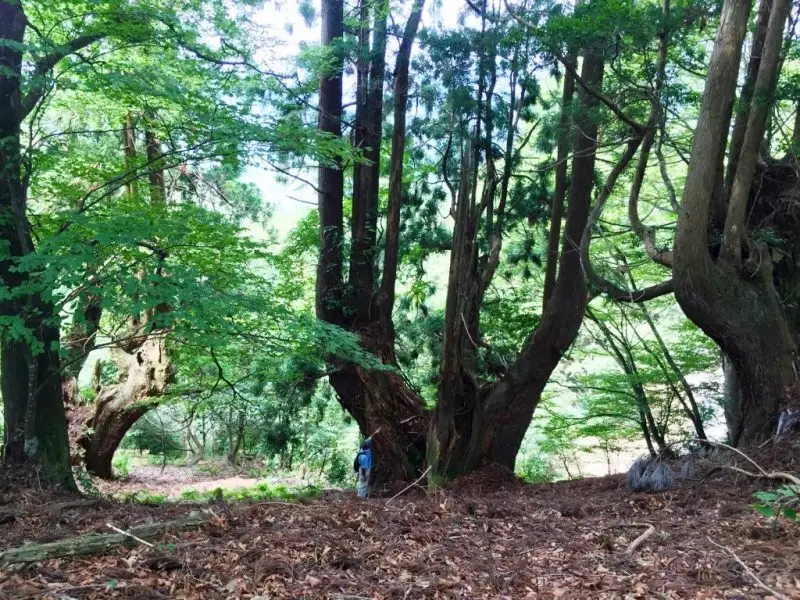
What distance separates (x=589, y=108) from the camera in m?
7.00

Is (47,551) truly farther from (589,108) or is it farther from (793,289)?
(793,289)

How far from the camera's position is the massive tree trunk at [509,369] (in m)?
7.55

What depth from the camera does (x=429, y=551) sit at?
3887 millimetres

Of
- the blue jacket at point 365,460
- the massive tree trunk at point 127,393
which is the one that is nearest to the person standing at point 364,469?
the blue jacket at point 365,460

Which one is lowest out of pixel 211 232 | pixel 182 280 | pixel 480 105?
pixel 182 280

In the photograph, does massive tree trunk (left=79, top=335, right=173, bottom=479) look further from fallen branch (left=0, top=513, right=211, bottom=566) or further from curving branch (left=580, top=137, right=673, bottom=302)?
curving branch (left=580, top=137, right=673, bottom=302)

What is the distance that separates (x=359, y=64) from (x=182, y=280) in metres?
5.58

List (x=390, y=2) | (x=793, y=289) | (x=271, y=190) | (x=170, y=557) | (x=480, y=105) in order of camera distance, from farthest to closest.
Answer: (x=271, y=190) → (x=390, y=2) → (x=480, y=105) → (x=793, y=289) → (x=170, y=557)

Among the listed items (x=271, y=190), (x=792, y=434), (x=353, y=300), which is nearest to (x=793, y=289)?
(x=792, y=434)

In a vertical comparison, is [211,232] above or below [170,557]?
above

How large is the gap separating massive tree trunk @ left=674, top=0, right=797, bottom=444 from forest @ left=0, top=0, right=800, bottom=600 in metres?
0.03

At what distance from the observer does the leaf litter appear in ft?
10.4

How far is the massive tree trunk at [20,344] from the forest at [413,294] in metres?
0.03

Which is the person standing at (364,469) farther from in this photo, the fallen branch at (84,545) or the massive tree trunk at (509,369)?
the fallen branch at (84,545)
